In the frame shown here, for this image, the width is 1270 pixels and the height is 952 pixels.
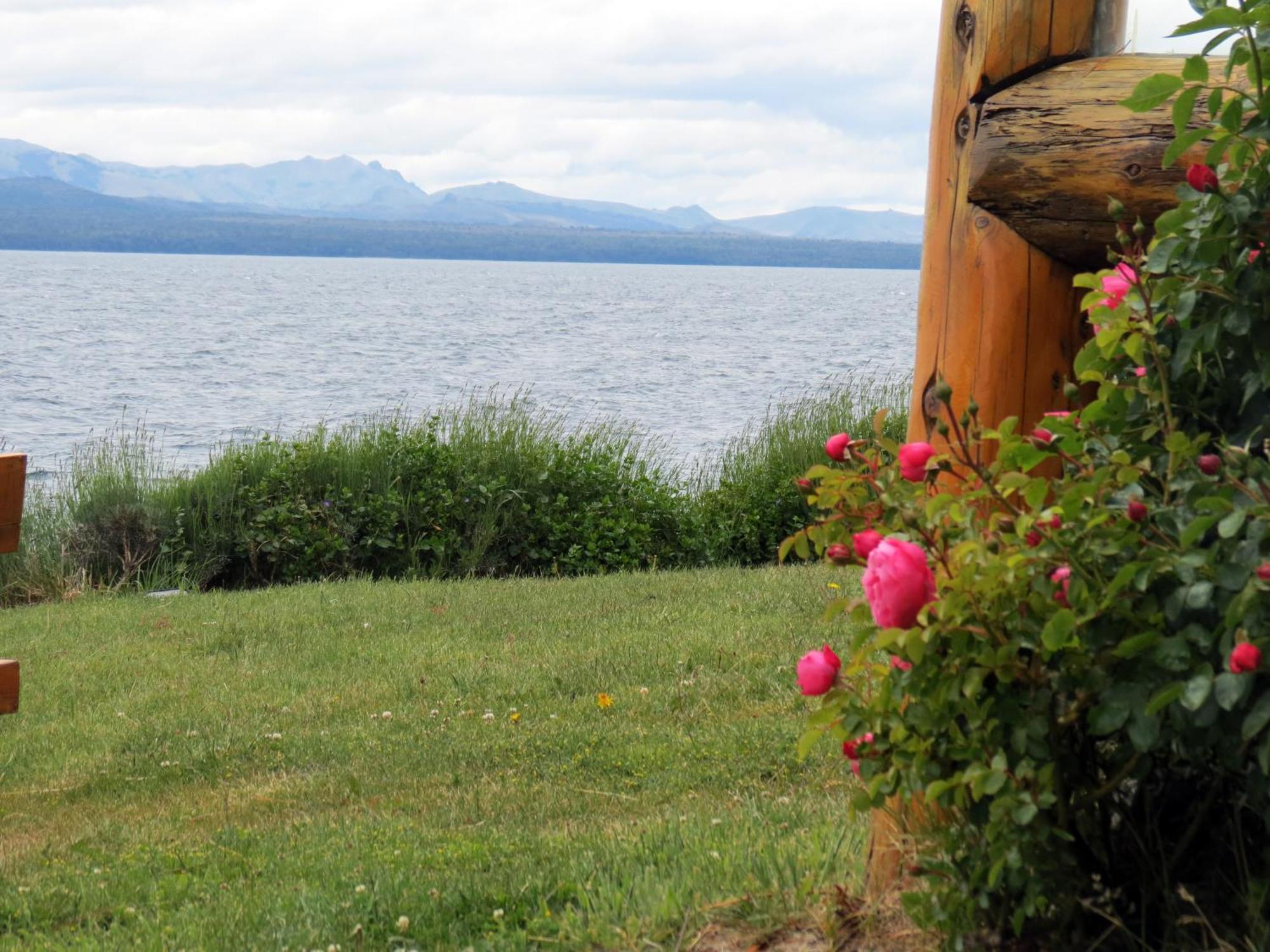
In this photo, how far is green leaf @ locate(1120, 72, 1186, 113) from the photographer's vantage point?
1.98 metres

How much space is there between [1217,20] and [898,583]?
1006mm

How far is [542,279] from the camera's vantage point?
513 ft

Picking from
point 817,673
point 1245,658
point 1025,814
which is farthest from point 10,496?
point 1245,658

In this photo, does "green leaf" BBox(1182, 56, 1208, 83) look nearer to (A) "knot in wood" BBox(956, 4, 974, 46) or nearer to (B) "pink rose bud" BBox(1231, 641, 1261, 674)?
(B) "pink rose bud" BBox(1231, 641, 1261, 674)

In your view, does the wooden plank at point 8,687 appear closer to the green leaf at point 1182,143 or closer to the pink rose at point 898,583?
the pink rose at point 898,583

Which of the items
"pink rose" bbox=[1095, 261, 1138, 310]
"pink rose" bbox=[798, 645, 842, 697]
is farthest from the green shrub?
"pink rose" bbox=[798, 645, 842, 697]

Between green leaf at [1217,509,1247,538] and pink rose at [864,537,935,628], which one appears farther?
pink rose at [864,537,935,628]

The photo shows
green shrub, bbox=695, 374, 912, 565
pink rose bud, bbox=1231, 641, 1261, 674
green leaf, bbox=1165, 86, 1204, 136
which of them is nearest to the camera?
pink rose bud, bbox=1231, 641, 1261, 674

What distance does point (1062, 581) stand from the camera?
6.51 feet

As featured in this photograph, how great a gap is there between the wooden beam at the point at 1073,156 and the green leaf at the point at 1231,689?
135cm

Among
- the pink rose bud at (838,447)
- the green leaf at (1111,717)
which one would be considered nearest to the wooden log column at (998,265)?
the pink rose bud at (838,447)

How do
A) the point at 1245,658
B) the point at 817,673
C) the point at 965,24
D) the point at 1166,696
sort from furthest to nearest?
the point at 965,24, the point at 817,673, the point at 1166,696, the point at 1245,658

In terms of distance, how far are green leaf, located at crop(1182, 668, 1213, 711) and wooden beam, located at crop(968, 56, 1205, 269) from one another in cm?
133

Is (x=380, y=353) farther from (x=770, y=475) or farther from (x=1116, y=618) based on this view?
(x=1116, y=618)
